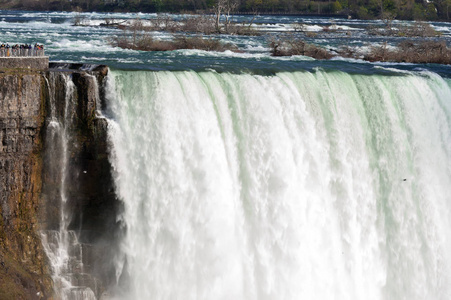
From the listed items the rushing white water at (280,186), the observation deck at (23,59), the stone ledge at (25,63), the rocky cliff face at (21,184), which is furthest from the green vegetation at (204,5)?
the rocky cliff face at (21,184)

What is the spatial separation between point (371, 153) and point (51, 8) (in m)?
86.9

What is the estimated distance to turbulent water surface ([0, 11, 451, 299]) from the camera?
53.9 feet

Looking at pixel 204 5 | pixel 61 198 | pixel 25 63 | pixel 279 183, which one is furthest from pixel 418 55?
pixel 204 5

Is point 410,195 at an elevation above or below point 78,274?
above

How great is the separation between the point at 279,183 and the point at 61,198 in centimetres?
587

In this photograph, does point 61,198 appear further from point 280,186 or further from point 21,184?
point 280,186

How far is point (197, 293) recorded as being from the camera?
16.7 metres

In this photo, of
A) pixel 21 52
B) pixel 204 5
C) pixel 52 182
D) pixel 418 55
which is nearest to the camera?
pixel 52 182

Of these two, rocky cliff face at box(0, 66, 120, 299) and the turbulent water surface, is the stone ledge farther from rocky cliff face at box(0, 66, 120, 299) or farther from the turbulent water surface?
the turbulent water surface

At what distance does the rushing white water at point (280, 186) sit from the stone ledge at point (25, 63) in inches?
77.1

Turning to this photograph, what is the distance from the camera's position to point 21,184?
51.1ft

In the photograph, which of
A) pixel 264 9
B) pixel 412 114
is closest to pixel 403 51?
pixel 412 114

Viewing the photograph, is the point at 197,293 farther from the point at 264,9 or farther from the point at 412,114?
the point at 264,9

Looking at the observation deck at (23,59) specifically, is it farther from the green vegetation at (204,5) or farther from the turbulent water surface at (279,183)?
the green vegetation at (204,5)
